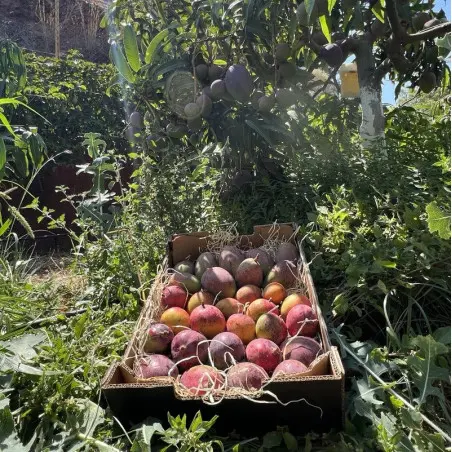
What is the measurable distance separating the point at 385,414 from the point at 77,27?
11688 mm

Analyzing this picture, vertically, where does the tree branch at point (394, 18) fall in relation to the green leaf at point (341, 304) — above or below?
above

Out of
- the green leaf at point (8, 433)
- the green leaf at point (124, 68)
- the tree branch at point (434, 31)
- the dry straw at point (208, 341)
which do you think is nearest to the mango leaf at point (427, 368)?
the dry straw at point (208, 341)

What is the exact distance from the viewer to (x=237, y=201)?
2367 millimetres

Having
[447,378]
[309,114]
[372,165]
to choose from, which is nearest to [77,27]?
[309,114]

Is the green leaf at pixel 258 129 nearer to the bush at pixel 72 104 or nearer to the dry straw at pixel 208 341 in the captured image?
the dry straw at pixel 208 341

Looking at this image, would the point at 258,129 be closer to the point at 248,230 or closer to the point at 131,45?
the point at 248,230

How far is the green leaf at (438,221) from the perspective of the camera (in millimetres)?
1229

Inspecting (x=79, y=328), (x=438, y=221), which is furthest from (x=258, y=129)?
(x=79, y=328)

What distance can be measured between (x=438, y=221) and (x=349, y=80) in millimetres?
1577

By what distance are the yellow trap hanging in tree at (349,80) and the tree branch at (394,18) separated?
41cm

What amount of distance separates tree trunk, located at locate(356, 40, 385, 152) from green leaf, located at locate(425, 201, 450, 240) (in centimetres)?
113

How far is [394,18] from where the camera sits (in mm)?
2105

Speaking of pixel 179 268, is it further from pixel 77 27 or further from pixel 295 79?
pixel 77 27

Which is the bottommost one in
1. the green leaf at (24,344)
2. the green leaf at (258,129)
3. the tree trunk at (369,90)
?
the green leaf at (24,344)
